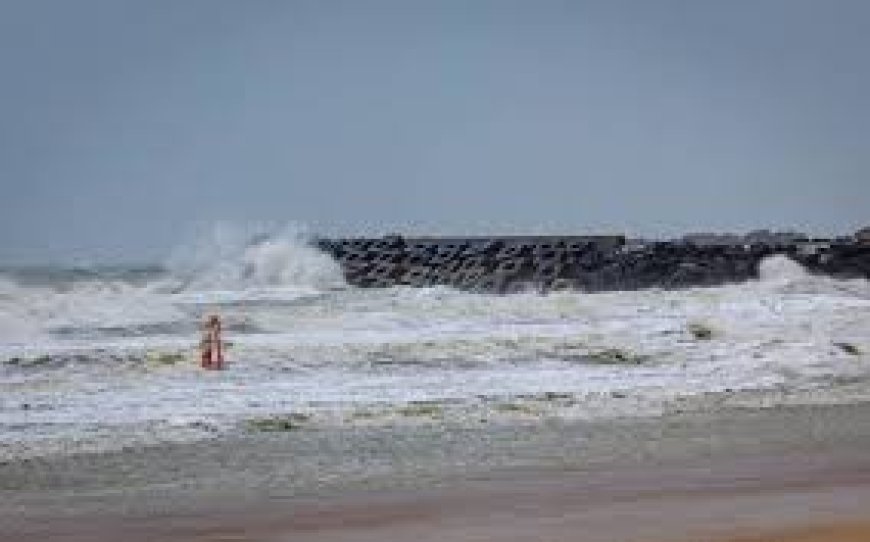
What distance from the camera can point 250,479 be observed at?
12688mm

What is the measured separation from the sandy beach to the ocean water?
147cm

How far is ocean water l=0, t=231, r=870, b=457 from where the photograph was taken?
1734 centimetres

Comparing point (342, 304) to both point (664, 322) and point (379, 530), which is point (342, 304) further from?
point (379, 530)

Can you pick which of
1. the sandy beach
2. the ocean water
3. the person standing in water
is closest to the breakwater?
the ocean water

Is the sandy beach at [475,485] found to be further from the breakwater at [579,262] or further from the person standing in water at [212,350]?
the breakwater at [579,262]

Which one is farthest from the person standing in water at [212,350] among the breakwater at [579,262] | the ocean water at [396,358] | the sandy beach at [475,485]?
the breakwater at [579,262]

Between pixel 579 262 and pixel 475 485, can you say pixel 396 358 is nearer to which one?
pixel 475 485

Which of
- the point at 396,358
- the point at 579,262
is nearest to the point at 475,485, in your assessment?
the point at 396,358

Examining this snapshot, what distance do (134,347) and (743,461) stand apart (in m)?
13.0

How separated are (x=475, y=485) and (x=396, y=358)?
11100 millimetres

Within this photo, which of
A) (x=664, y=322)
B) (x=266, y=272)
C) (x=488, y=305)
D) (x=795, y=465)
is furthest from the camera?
(x=266, y=272)

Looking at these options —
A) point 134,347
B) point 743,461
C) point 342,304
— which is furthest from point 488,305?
point 743,461

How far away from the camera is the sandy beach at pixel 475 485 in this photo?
10336mm

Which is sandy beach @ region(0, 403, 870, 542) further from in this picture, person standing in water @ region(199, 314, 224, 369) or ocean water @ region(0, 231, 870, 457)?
person standing in water @ region(199, 314, 224, 369)
